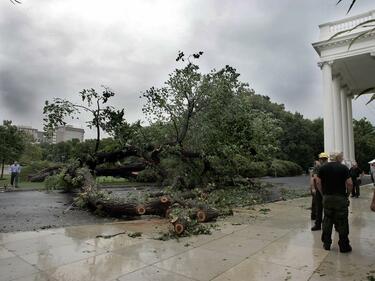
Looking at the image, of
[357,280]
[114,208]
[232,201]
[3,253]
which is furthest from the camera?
[232,201]

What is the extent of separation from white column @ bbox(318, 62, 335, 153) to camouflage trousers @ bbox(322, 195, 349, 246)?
54.7 feet

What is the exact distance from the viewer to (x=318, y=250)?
17.6 ft

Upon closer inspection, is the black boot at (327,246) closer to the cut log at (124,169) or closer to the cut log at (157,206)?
the cut log at (157,206)

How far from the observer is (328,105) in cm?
2191

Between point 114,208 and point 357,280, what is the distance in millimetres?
6314

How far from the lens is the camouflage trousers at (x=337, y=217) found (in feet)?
17.3

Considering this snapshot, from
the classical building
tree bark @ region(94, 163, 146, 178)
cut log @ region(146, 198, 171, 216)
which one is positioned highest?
the classical building

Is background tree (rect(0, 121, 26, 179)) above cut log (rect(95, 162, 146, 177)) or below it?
above

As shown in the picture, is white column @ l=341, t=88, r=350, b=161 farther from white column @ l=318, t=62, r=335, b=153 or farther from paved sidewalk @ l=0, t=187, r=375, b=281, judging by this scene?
paved sidewalk @ l=0, t=187, r=375, b=281

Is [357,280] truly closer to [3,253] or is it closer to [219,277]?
[219,277]

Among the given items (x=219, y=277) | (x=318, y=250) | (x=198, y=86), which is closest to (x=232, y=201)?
(x=198, y=86)

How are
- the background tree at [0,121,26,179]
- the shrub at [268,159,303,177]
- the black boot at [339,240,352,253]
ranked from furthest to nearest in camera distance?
the shrub at [268,159,303,177], the background tree at [0,121,26,179], the black boot at [339,240,352,253]

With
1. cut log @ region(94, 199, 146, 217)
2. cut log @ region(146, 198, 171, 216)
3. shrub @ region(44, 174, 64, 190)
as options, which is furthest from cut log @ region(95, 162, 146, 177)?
cut log @ region(146, 198, 171, 216)

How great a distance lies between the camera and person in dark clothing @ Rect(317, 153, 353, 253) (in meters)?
5.31
